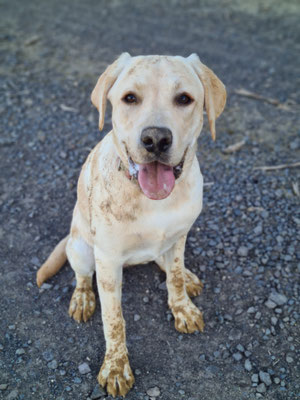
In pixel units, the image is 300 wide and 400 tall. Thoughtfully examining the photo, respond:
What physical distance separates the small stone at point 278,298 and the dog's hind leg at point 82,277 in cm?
166

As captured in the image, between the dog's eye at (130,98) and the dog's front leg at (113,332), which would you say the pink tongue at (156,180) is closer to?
the dog's eye at (130,98)

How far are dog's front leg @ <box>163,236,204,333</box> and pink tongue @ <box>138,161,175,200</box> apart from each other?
90 centimetres

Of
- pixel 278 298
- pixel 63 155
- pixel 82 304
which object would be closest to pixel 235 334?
pixel 278 298

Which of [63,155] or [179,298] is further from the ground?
[63,155]

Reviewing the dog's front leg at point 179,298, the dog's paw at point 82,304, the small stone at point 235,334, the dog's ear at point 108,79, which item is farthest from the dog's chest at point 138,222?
the small stone at point 235,334

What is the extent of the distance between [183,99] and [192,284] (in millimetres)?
1893

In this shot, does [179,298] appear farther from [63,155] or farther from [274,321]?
[63,155]

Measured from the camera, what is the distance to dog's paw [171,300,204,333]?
132 inches

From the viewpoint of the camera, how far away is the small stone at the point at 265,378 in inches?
118

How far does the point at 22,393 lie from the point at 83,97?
15.4 feet

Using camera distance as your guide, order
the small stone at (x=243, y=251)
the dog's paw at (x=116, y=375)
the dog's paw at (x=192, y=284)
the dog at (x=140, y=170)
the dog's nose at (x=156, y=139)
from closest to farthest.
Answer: the dog's nose at (x=156, y=139)
the dog at (x=140, y=170)
the dog's paw at (x=116, y=375)
the dog's paw at (x=192, y=284)
the small stone at (x=243, y=251)

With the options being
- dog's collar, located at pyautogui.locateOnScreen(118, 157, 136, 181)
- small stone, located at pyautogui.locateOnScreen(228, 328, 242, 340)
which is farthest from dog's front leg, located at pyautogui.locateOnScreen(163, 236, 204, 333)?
dog's collar, located at pyautogui.locateOnScreen(118, 157, 136, 181)

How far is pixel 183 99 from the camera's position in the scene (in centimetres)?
246

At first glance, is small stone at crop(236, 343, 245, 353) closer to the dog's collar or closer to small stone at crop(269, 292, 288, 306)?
small stone at crop(269, 292, 288, 306)
